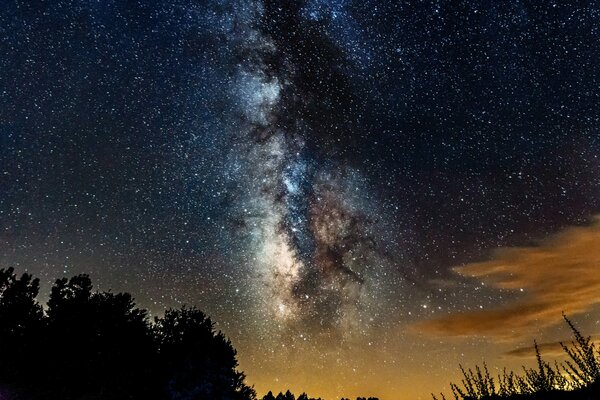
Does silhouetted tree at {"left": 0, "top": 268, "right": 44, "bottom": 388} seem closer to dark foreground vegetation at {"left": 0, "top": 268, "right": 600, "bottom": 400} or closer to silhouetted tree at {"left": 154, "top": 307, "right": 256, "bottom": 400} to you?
dark foreground vegetation at {"left": 0, "top": 268, "right": 600, "bottom": 400}

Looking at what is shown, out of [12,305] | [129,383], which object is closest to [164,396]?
[129,383]

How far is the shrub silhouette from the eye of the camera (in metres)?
22.4

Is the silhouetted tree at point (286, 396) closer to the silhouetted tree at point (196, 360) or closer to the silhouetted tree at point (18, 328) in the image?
the silhouetted tree at point (196, 360)

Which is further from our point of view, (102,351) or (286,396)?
(286,396)

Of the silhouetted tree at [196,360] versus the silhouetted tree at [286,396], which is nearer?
the silhouetted tree at [196,360]

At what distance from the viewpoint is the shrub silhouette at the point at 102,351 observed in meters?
22.4

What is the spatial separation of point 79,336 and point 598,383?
26224mm

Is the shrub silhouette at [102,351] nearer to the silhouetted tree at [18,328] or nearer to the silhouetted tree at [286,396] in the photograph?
the silhouetted tree at [18,328]

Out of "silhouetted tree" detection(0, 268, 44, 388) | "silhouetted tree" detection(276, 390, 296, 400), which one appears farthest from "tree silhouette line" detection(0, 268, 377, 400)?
"silhouetted tree" detection(276, 390, 296, 400)

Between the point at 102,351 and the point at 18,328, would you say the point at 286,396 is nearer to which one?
the point at 102,351

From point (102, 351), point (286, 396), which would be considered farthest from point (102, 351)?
point (286, 396)

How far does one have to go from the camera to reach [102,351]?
77.9 ft

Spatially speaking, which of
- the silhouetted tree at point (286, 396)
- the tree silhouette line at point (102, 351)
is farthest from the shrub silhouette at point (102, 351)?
the silhouetted tree at point (286, 396)

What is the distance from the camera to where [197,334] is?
2670 cm
